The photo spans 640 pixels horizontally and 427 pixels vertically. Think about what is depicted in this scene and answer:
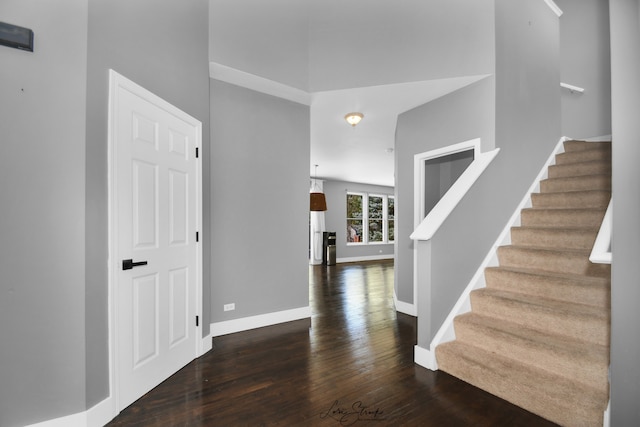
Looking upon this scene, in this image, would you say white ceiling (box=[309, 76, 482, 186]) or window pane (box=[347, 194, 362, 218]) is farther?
window pane (box=[347, 194, 362, 218])

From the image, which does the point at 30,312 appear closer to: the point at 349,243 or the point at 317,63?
the point at 317,63

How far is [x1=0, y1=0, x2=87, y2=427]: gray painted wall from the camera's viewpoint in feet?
5.46

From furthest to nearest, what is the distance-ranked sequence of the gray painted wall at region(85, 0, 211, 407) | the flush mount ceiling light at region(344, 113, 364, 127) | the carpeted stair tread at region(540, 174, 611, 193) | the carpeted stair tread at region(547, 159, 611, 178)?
the flush mount ceiling light at region(344, 113, 364, 127), the carpeted stair tread at region(547, 159, 611, 178), the carpeted stair tread at region(540, 174, 611, 193), the gray painted wall at region(85, 0, 211, 407)

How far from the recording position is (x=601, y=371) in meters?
1.85

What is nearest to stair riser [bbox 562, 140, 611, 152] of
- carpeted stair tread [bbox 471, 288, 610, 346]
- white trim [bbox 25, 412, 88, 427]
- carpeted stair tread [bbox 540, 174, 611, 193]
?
carpeted stair tread [bbox 540, 174, 611, 193]

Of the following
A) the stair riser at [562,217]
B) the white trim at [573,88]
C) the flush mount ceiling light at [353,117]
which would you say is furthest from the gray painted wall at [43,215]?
the white trim at [573,88]

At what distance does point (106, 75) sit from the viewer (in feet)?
6.53

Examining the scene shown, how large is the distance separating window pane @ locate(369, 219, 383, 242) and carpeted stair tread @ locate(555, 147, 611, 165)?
24.1ft

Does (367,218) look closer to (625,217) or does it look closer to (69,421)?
(625,217)

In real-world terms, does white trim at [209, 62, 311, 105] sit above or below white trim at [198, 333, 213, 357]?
above

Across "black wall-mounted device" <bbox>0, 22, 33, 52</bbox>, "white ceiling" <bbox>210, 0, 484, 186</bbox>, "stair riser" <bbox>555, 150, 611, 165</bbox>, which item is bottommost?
"stair riser" <bbox>555, 150, 611, 165</bbox>

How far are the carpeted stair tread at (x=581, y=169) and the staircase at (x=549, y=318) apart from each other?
10mm

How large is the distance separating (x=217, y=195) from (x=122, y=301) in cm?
153

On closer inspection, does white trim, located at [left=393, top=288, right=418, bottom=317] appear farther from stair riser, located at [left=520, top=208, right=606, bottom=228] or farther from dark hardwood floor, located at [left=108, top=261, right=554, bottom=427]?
stair riser, located at [left=520, top=208, right=606, bottom=228]
